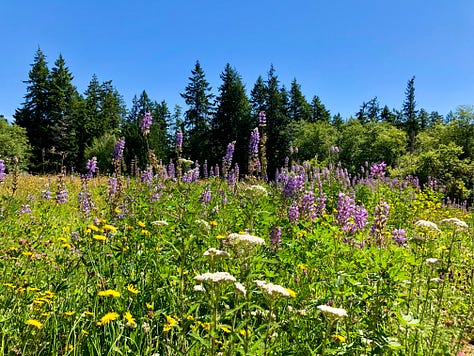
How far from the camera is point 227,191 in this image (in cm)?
676

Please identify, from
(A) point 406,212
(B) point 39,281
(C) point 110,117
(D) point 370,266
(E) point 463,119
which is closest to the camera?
(D) point 370,266

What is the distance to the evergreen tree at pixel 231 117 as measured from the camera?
1844 inches

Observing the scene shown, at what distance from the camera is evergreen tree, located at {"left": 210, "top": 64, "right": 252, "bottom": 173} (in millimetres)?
46844

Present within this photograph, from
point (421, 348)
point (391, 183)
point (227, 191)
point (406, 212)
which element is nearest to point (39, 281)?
point (421, 348)

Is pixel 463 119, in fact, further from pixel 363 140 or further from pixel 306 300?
pixel 306 300

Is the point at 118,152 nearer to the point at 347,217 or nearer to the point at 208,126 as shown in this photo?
the point at 347,217

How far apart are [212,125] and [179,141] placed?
43714 millimetres

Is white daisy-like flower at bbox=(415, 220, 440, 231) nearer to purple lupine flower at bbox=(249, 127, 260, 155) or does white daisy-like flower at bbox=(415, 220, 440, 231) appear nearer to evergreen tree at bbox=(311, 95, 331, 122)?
purple lupine flower at bbox=(249, 127, 260, 155)

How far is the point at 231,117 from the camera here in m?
47.5

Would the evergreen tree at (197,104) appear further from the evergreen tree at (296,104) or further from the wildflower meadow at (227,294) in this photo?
the wildflower meadow at (227,294)

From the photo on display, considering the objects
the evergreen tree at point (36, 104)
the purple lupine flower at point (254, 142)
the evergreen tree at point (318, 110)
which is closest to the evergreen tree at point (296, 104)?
the evergreen tree at point (318, 110)

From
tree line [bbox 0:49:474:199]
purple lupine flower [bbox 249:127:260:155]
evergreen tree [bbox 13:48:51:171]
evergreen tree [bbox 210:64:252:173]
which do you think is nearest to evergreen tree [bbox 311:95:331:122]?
tree line [bbox 0:49:474:199]

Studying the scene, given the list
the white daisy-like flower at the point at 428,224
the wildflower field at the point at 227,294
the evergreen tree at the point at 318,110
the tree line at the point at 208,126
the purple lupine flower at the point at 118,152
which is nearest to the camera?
the wildflower field at the point at 227,294

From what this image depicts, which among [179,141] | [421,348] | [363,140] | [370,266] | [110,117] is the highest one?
[110,117]
